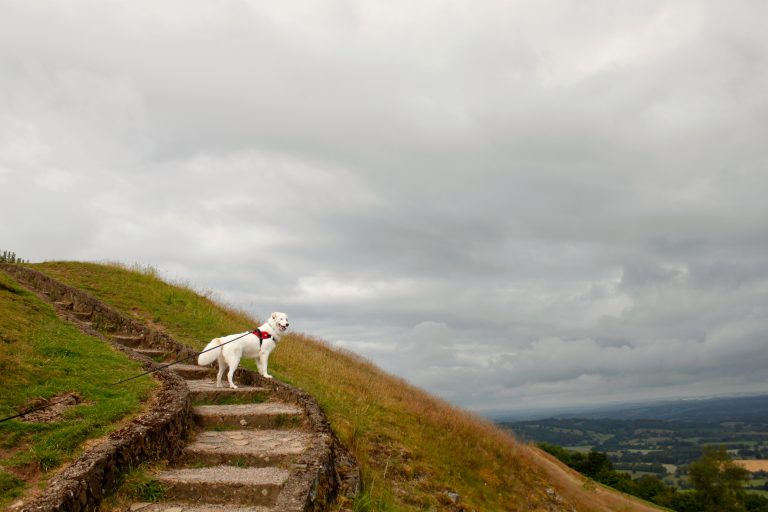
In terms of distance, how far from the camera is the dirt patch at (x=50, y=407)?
24.2ft

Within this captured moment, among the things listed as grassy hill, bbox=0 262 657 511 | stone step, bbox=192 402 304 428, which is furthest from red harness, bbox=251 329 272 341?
stone step, bbox=192 402 304 428

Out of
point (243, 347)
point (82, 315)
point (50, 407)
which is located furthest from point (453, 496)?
point (82, 315)

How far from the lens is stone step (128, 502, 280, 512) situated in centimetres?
598

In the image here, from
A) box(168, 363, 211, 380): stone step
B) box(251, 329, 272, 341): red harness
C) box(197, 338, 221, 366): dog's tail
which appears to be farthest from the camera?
box(168, 363, 211, 380): stone step

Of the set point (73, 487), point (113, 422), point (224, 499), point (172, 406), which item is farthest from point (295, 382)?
point (73, 487)

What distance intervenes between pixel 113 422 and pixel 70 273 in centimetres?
1674

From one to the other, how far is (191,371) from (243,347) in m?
2.34

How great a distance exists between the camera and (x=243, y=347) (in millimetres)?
11242

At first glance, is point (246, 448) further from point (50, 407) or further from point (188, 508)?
point (50, 407)

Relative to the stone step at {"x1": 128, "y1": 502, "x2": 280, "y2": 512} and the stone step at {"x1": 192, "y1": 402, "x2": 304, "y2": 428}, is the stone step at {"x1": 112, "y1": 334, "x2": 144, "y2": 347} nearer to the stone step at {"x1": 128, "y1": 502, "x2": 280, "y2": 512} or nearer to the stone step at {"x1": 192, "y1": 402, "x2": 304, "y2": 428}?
the stone step at {"x1": 192, "y1": 402, "x2": 304, "y2": 428}

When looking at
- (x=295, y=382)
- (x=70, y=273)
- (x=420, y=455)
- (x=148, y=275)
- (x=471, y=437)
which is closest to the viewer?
(x=420, y=455)

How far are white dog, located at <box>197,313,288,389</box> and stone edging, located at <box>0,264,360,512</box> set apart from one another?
2.07 ft

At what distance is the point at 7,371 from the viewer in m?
8.68

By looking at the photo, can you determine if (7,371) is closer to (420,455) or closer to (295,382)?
(295,382)
